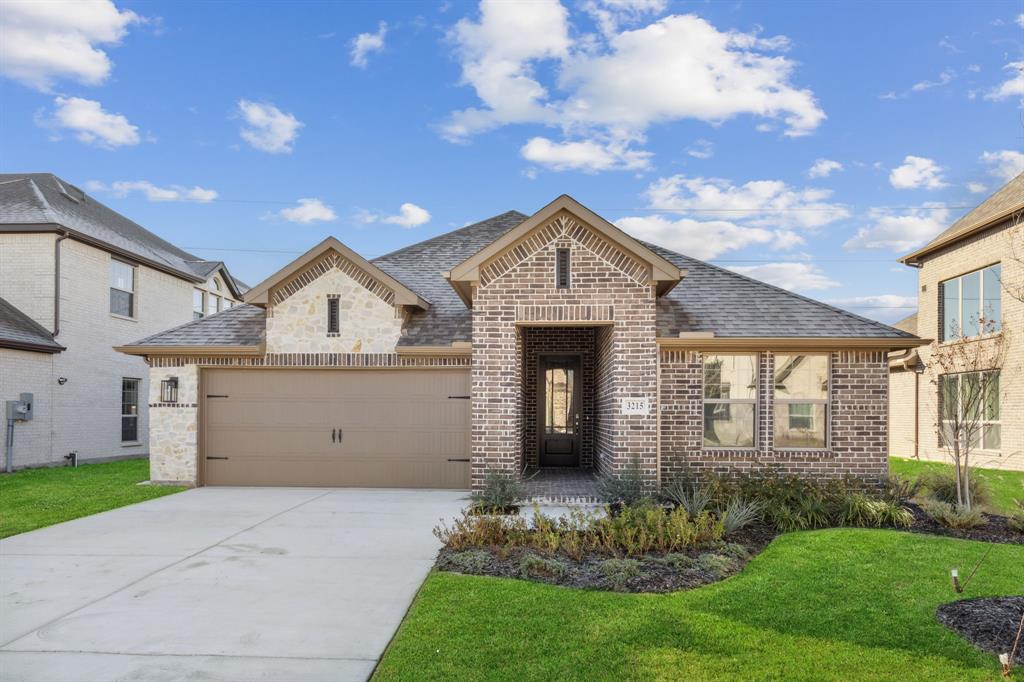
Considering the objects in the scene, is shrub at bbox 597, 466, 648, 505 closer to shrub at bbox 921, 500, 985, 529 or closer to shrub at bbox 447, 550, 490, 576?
shrub at bbox 447, 550, 490, 576

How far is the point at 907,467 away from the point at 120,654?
19.2 metres

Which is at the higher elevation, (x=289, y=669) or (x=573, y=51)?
(x=573, y=51)

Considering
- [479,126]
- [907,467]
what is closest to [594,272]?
[479,126]

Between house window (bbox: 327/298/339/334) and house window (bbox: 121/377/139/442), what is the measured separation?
11.1m

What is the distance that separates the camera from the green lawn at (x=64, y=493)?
31.2 ft

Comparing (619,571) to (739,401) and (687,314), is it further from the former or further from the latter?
(687,314)

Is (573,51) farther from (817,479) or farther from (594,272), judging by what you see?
(817,479)

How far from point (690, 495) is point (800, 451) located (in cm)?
226

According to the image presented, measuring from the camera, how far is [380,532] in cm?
830

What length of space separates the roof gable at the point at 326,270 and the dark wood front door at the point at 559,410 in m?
3.83

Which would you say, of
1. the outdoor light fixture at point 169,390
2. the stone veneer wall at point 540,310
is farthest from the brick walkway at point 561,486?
the outdoor light fixture at point 169,390

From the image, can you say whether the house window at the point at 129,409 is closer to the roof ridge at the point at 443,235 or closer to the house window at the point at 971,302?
the roof ridge at the point at 443,235

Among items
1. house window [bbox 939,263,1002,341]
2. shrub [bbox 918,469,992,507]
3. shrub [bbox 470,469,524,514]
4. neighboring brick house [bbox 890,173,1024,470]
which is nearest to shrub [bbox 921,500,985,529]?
shrub [bbox 918,469,992,507]

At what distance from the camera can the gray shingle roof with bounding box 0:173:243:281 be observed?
17.0 meters
